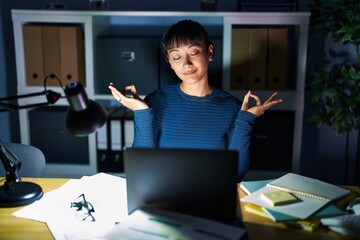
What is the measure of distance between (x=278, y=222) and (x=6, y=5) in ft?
7.77

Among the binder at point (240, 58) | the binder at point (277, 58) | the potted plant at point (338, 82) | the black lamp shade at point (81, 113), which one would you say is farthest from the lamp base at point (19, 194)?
the potted plant at point (338, 82)

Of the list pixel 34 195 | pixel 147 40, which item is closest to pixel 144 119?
pixel 34 195

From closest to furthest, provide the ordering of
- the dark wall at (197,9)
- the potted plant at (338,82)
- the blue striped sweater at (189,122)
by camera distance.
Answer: the blue striped sweater at (189,122) → the potted plant at (338,82) → the dark wall at (197,9)

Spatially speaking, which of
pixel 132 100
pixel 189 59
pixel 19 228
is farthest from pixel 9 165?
pixel 189 59

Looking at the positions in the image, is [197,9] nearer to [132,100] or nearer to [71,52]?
[71,52]

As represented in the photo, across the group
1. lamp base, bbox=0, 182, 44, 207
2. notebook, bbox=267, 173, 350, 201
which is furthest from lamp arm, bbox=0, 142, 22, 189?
notebook, bbox=267, 173, 350, 201

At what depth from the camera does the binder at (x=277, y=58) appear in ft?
8.45

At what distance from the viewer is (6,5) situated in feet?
9.76

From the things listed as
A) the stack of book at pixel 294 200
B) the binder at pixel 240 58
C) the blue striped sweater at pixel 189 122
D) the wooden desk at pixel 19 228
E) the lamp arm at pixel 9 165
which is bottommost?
the wooden desk at pixel 19 228

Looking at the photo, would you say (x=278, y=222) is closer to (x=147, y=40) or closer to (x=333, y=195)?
(x=333, y=195)

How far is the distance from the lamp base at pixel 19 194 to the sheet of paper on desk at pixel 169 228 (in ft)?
1.45

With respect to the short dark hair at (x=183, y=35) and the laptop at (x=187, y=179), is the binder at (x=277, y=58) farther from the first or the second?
the laptop at (x=187, y=179)

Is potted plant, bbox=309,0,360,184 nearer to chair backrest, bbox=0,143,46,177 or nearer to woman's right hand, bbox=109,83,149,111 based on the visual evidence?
woman's right hand, bbox=109,83,149,111

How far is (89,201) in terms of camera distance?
4.88 feet
